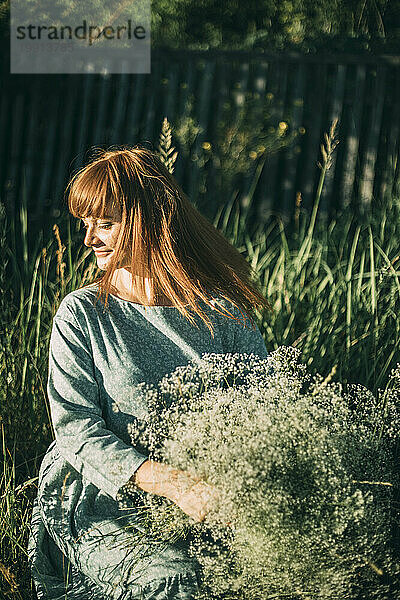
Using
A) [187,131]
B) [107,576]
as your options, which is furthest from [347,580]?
[187,131]

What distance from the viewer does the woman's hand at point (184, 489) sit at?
44.5 inches

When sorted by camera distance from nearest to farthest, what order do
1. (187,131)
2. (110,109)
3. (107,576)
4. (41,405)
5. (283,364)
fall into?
(283,364), (107,576), (41,405), (187,131), (110,109)

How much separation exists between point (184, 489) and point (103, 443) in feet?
0.96

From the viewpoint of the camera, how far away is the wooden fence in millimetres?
4203

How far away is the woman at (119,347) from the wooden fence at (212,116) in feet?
8.08

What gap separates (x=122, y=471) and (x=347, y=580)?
471 mm

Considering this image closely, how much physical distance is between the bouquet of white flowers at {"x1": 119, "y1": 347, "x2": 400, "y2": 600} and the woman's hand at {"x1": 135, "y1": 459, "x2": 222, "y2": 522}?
0.05 ft

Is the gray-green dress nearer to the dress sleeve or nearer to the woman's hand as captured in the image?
the dress sleeve

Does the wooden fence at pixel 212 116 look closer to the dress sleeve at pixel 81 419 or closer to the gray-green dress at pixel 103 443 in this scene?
the gray-green dress at pixel 103 443

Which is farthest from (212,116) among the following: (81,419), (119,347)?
(81,419)

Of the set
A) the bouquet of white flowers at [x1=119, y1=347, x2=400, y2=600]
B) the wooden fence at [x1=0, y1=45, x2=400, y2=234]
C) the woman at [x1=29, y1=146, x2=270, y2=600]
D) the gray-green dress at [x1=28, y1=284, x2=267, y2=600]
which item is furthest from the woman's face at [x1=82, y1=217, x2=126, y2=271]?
the wooden fence at [x1=0, y1=45, x2=400, y2=234]

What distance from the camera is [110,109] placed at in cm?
456

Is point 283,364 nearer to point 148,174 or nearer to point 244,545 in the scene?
point 244,545

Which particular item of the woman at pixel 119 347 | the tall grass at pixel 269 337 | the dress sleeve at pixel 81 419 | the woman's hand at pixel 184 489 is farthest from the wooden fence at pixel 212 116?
the woman's hand at pixel 184 489
